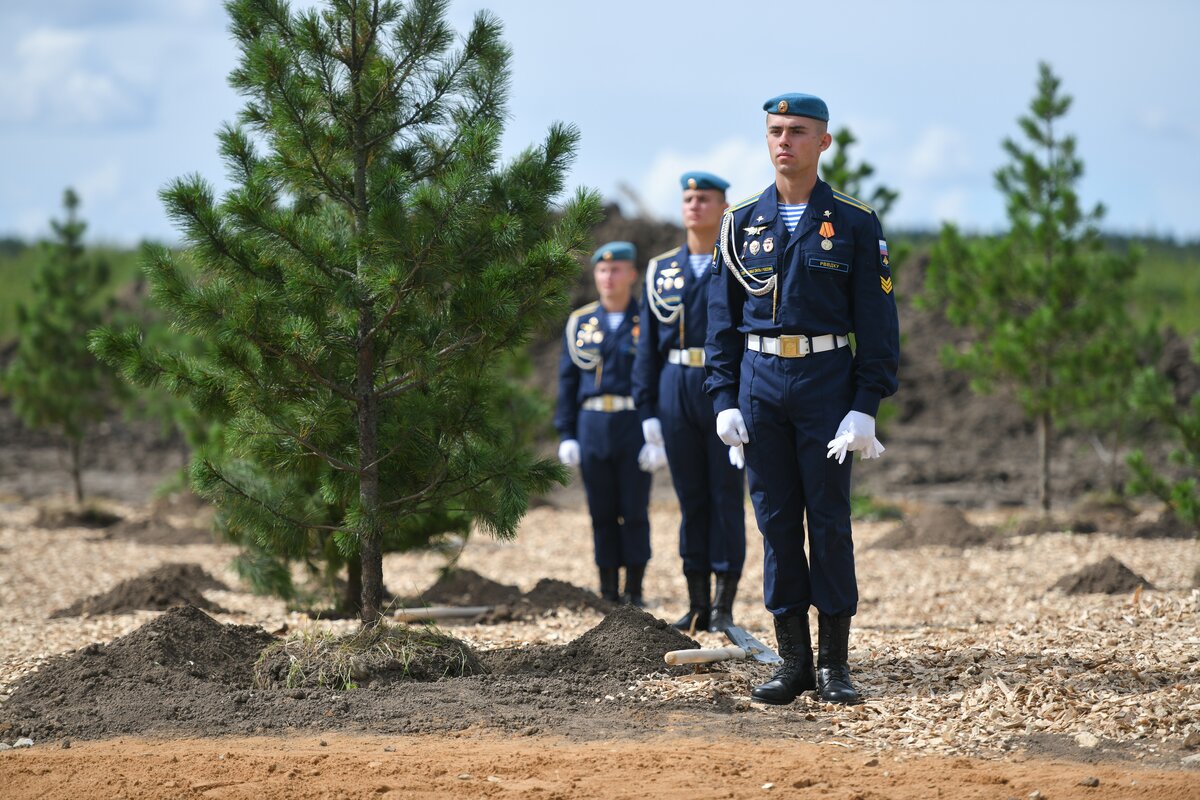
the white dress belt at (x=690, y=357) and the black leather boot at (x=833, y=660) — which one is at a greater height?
the white dress belt at (x=690, y=357)

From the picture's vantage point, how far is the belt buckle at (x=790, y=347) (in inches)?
204

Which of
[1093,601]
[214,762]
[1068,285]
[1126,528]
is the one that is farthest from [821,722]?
[1068,285]

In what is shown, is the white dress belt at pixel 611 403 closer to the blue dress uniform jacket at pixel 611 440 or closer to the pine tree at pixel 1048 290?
the blue dress uniform jacket at pixel 611 440

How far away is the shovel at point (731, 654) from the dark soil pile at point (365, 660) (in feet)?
2.83

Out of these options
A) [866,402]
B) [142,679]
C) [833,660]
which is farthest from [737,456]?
[142,679]

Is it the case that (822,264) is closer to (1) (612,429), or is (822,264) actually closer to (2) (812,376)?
(2) (812,376)

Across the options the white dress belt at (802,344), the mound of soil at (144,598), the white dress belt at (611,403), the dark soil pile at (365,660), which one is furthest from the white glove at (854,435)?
the mound of soil at (144,598)

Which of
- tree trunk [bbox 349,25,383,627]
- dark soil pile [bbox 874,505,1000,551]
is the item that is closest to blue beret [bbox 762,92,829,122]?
tree trunk [bbox 349,25,383,627]

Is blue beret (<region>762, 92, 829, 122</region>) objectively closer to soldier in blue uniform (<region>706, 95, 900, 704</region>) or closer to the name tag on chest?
soldier in blue uniform (<region>706, 95, 900, 704</region>)

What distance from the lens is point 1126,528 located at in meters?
11.6

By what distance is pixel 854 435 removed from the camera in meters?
4.96

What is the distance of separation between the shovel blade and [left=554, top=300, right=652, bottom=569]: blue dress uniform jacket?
1899mm

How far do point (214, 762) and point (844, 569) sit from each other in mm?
2426

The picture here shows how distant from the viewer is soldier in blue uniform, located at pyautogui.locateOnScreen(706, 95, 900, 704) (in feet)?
16.8
